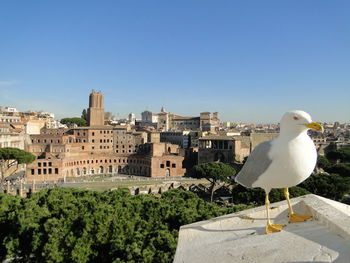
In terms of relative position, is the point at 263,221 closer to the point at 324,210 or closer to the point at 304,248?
the point at 324,210

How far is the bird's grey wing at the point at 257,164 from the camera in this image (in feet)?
22.2

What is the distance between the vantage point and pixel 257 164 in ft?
23.1

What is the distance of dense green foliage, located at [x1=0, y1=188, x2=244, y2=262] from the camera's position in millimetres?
11312

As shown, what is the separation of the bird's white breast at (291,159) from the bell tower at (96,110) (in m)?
102

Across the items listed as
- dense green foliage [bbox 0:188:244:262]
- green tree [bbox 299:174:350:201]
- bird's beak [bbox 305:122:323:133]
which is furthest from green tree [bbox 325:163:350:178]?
bird's beak [bbox 305:122:323:133]

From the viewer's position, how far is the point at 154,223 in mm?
14562

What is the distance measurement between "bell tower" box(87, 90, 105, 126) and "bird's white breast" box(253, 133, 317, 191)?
102 metres

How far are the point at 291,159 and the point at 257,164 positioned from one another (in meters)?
1.00

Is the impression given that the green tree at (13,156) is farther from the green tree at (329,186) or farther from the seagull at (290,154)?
Answer: the seagull at (290,154)

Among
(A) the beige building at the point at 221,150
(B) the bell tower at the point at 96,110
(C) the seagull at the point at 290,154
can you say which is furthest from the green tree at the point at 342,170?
(B) the bell tower at the point at 96,110

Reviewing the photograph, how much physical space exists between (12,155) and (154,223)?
144 ft

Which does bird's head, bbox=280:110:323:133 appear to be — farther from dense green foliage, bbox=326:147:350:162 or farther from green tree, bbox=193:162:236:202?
dense green foliage, bbox=326:147:350:162

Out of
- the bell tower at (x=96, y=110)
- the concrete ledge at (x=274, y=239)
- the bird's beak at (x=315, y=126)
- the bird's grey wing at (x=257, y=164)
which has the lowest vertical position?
the concrete ledge at (x=274, y=239)

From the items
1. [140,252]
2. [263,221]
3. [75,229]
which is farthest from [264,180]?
[75,229]
